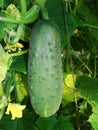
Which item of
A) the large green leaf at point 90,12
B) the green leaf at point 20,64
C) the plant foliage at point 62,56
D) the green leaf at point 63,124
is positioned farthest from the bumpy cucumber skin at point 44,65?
the large green leaf at point 90,12

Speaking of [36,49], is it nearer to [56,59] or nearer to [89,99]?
[56,59]

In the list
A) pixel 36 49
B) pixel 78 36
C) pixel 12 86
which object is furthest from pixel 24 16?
pixel 78 36

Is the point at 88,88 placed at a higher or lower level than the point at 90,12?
lower

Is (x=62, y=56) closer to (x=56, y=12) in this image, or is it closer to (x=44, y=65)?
(x=56, y=12)

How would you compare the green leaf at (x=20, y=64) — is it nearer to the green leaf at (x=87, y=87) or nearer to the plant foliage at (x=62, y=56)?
the plant foliage at (x=62, y=56)

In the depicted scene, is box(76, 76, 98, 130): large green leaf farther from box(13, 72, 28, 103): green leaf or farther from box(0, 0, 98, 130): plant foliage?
box(13, 72, 28, 103): green leaf

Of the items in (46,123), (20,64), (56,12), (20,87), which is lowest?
(46,123)

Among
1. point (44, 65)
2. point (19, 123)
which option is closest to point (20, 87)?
point (19, 123)
